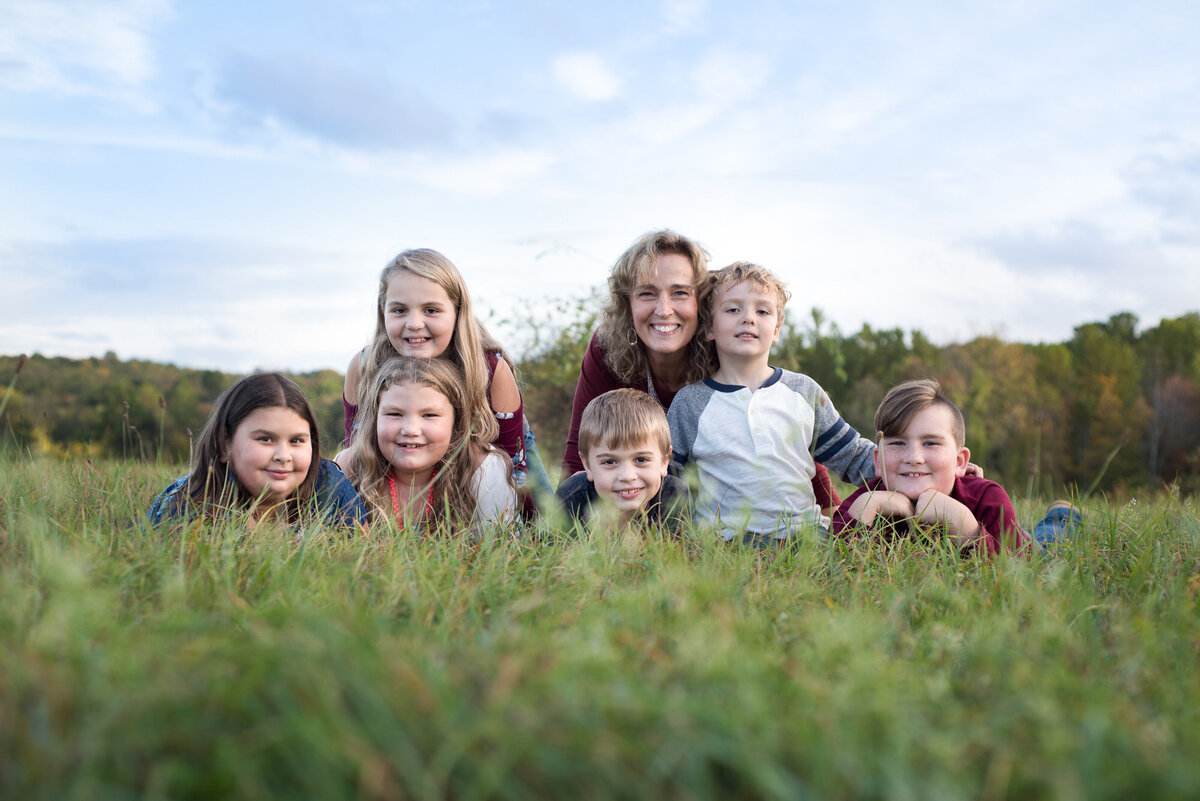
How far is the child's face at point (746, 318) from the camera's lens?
4.39 metres

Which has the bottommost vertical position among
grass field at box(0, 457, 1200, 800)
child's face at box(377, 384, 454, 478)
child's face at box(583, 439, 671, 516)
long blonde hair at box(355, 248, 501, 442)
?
grass field at box(0, 457, 1200, 800)

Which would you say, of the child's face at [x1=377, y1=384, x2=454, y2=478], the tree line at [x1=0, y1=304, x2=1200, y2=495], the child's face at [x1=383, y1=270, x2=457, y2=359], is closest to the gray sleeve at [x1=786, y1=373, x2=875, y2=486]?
the child's face at [x1=377, y1=384, x2=454, y2=478]

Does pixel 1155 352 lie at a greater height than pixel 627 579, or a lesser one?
greater

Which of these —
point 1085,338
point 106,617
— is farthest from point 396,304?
point 1085,338

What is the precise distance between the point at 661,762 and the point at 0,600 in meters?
1.62

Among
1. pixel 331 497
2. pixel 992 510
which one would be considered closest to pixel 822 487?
pixel 992 510

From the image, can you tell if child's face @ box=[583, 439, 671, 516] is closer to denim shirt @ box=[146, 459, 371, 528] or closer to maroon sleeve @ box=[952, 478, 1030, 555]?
denim shirt @ box=[146, 459, 371, 528]

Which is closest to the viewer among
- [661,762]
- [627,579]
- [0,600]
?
[661,762]

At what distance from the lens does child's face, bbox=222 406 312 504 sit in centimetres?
378

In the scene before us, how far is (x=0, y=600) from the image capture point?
1873 millimetres

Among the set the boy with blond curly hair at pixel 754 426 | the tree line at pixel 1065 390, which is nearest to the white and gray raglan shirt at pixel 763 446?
the boy with blond curly hair at pixel 754 426

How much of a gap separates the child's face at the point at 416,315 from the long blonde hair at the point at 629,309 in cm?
101

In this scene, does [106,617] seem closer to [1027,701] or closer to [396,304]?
[1027,701]

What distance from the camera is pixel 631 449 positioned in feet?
13.2
